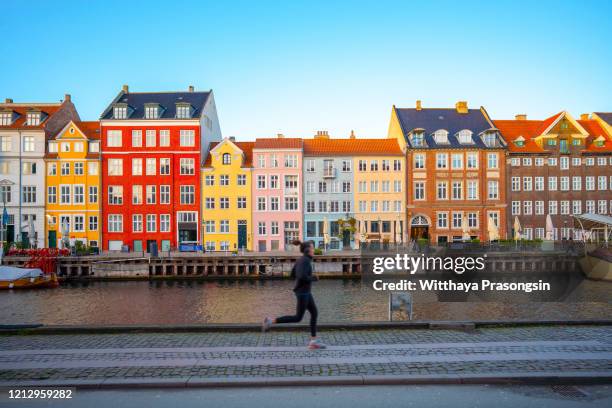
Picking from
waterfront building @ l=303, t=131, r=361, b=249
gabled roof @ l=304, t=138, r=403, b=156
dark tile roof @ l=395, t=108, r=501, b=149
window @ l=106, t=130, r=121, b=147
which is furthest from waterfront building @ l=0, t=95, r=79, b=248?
dark tile roof @ l=395, t=108, r=501, b=149

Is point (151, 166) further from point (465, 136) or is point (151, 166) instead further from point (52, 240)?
point (465, 136)

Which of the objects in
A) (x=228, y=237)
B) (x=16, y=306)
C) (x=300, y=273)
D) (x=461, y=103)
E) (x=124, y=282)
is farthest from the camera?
(x=461, y=103)

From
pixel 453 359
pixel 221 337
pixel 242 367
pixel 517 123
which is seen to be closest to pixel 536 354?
pixel 453 359

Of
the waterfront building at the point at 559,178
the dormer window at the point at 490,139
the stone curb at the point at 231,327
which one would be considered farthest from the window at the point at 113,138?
the stone curb at the point at 231,327

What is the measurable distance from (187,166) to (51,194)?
1577 centimetres

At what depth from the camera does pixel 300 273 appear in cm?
1015

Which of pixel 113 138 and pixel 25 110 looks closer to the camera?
pixel 113 138

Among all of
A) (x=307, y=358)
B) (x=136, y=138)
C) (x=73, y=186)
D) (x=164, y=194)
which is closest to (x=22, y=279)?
(x=164, y=194)

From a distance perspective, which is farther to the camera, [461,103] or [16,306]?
[461,103]

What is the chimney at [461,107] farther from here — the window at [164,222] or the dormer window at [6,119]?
the dormer window at [6,119]

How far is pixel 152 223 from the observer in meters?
54.6

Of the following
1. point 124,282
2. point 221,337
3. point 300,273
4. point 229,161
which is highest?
point 229,161

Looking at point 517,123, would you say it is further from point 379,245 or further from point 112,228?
point 112,228

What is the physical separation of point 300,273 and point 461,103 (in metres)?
55.1
